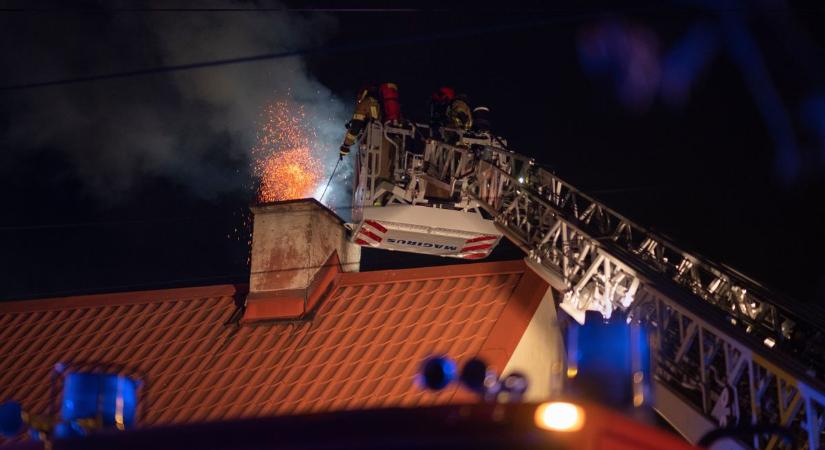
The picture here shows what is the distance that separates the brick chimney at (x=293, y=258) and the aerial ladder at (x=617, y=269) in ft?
1.96

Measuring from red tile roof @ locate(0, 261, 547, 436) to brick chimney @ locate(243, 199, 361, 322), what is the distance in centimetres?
19

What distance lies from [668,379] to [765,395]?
1011 mm

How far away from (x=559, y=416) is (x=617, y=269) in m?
6.29

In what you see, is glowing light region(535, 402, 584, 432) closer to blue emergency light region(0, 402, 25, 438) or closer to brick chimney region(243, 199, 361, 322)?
blue emergency light region(0, 402, 25, 438)

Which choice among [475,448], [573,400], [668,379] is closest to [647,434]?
[573,400]

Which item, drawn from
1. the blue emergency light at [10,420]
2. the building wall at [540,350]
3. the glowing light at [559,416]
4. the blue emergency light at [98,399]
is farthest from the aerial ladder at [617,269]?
the blue emergency light at [10,420]

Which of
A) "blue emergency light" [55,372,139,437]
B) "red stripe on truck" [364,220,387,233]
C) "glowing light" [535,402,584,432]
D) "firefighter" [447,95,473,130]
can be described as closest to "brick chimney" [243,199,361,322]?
"red stripe on truck" [364,220,387,233]

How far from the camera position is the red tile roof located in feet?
32.1

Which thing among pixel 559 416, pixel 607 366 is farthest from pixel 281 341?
pixel 559 416

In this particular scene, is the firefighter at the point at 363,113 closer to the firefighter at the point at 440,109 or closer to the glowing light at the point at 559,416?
the firefighter at the point at 440,109

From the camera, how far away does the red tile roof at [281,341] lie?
9773 millimetres

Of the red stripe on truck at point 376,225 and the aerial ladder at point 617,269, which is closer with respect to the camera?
the aerial ladder at point 617,269

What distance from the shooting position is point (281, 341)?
10.8 m

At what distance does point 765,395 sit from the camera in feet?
22.9
